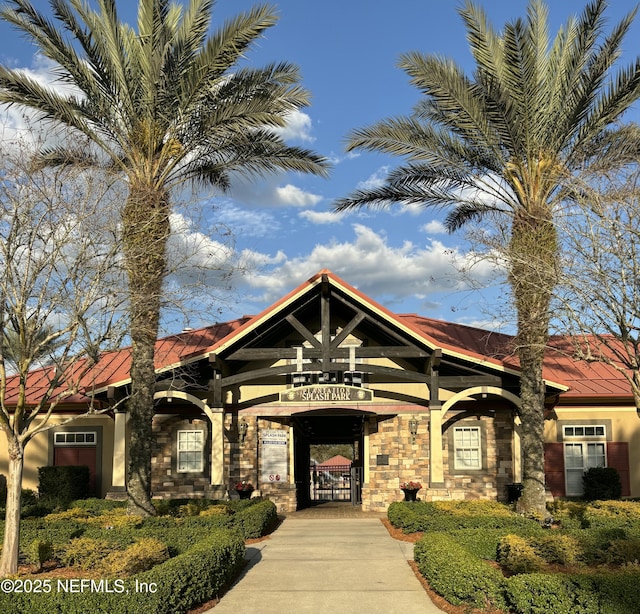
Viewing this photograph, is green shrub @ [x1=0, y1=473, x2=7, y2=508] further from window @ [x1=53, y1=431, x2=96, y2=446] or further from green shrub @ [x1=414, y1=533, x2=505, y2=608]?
green shrub @ [x1=414, y1=533, x2=505, y2=608]

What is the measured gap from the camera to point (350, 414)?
2069cm

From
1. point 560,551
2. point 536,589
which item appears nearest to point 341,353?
point 560,551

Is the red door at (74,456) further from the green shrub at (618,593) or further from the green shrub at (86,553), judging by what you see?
the green shrub at (618,593)

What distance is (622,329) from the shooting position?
12133mm

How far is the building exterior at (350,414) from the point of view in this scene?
62.7ft

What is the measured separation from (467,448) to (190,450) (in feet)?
25.8

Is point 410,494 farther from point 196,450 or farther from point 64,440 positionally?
point 64,440

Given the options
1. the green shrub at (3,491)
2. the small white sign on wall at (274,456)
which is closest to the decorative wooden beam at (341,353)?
the small white sign on wall at (274,456)

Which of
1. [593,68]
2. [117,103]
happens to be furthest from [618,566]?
[117,103]

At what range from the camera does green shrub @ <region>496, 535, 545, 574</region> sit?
9.51 meters

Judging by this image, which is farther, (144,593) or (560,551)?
(560,551)

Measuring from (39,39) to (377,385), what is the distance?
12244 millimetres

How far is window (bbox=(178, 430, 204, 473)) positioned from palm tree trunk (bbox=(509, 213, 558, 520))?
9156 mm

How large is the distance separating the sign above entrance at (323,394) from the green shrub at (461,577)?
28.7 ft
